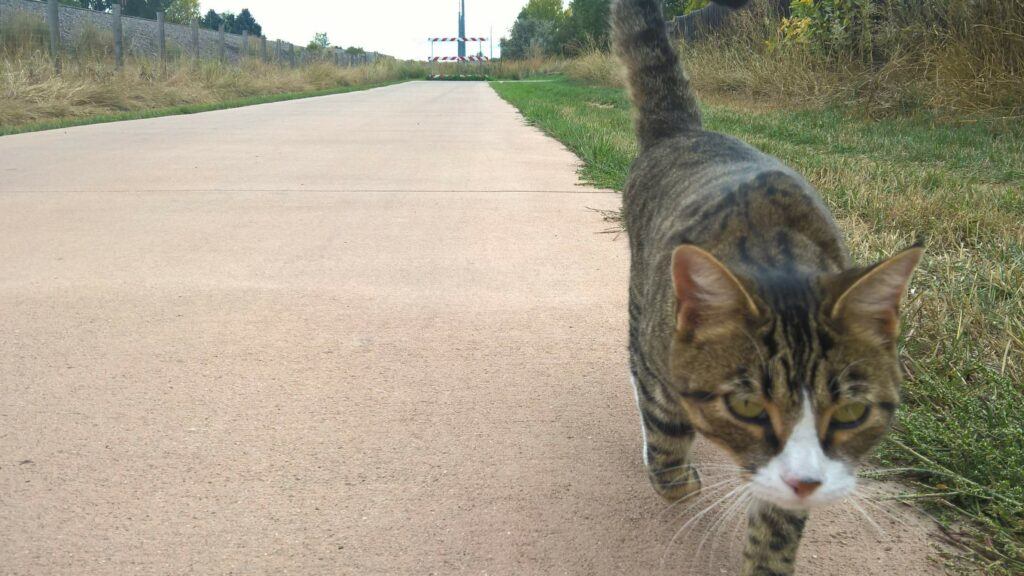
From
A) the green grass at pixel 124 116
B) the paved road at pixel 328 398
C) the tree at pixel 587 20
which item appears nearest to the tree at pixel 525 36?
the tree at pixel 587 20

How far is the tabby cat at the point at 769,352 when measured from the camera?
1.86 meters

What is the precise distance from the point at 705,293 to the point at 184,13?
8846cm

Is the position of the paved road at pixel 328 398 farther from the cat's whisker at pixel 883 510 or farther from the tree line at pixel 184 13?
the tree line at pixel 184 13

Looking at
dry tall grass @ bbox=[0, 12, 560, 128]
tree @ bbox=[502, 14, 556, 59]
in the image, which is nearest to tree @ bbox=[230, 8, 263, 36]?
tree @ bbox=[502, 14, 556, 59]

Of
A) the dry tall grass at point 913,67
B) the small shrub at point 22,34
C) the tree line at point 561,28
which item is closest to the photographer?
the dry tall grass at point 913,67

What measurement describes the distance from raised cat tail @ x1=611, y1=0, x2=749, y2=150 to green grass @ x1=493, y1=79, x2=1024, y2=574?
116 cm

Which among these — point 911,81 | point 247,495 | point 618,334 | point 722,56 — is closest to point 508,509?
point 247,495

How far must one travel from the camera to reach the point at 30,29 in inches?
707

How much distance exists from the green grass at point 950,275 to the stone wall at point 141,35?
16972mm

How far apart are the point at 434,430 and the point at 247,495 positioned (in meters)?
0.67

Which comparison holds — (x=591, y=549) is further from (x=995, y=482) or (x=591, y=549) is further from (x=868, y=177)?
(x=868, y=177)

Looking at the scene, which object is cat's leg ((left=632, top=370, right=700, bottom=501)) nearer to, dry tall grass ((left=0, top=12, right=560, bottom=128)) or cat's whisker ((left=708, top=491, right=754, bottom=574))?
cat's whisker ((left=708, top=491, right=754, bottom=574))

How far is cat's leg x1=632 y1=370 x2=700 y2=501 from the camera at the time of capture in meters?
2.37

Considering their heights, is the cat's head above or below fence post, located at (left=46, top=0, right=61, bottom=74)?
below
